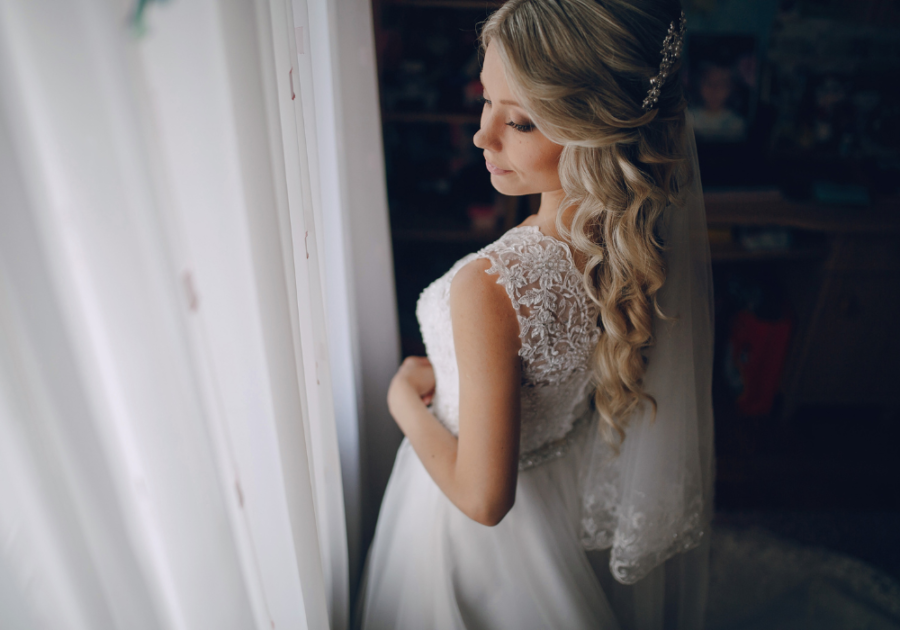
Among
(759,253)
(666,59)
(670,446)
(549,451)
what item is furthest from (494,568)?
(759,253)

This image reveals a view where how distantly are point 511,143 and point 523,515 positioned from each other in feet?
2.11

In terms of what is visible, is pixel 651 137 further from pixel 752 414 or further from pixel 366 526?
pixel 752 414

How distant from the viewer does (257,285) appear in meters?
0.44

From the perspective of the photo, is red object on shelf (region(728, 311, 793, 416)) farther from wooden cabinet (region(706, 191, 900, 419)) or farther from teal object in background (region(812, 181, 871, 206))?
teal object in background (region(812, 181, 871, 206))

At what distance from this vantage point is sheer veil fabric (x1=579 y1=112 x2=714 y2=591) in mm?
750

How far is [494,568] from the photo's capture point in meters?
0.83

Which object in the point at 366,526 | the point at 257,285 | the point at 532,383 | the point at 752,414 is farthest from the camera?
the point at 752,414

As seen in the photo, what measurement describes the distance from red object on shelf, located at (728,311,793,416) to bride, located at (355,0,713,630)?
134 cm

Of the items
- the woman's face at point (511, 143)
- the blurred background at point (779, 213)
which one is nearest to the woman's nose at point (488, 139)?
the woman's face at point (511, 143)

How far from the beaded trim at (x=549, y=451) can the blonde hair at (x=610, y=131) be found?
212 mm

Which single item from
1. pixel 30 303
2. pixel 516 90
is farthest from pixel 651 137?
pixel 30 303

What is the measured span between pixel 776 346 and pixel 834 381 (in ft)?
0.84

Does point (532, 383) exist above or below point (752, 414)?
above

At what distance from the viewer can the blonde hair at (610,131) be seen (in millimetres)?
575
